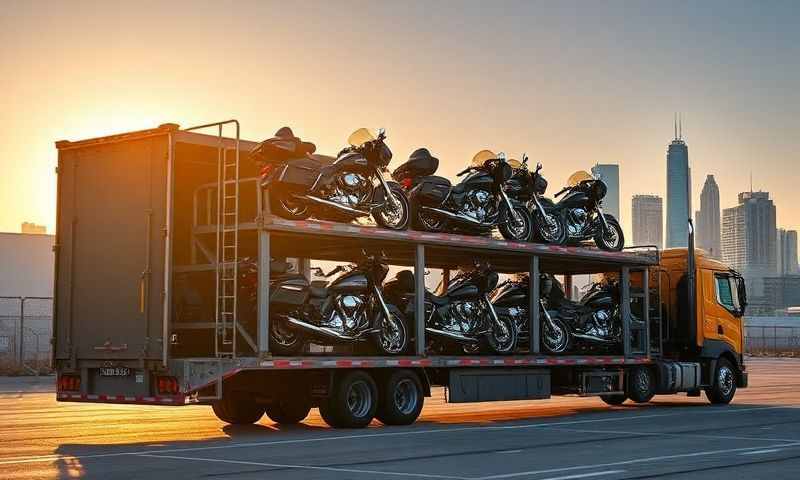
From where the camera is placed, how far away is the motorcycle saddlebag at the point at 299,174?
17453mm

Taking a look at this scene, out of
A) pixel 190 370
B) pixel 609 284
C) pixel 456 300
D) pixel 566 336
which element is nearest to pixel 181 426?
pixel 190 370

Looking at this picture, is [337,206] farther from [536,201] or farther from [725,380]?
[725,380]

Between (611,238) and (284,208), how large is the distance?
8927 millimetres

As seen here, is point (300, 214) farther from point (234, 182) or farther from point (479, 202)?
point (479, 202)

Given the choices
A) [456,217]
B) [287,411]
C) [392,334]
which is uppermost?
[456,217]

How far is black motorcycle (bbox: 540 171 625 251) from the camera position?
23750 millimetres

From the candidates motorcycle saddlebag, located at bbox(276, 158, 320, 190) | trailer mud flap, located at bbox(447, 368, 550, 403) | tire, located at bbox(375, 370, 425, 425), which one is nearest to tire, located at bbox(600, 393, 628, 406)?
trailer mud flap, located at bbox(447, 368, 550, 403)

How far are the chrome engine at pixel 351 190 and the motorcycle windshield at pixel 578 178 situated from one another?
6.70 metres

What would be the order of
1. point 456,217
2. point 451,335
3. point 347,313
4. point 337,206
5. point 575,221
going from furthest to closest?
1. point 575,221
2. point 451,335
3. point 456,217
4. point 347,313
5. point 337,206

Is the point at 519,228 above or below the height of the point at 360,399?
above

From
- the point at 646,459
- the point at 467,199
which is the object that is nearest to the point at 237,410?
the point at 467,199

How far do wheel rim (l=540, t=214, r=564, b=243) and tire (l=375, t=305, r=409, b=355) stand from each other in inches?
161

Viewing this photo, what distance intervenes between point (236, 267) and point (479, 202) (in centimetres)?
590

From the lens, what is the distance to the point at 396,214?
19.5 metres
